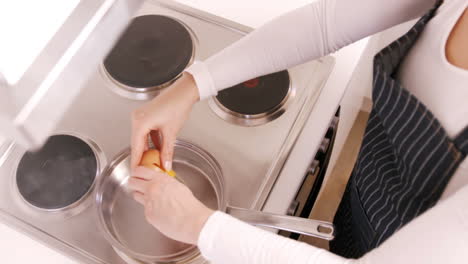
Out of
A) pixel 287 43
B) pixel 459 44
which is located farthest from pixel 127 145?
pixel 459 44

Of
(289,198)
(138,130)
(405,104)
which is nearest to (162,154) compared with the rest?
(138,130)

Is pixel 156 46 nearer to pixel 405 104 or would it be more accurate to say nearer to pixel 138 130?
pixel 138 130

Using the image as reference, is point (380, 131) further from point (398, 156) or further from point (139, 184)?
point (139, 184)

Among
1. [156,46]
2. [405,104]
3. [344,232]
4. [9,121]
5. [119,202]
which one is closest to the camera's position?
[9,121]

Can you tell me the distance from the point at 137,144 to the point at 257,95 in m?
0.26

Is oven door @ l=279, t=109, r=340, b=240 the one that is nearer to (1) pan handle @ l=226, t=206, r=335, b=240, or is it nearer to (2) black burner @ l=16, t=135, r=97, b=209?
(1) pan handle @ l=226, t=206, r=335, b=240

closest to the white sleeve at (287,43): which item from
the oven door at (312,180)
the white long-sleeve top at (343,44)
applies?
the white long-sleeve top at (343,44)

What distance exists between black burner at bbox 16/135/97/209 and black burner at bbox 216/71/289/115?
270mm

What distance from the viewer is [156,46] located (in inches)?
36.9

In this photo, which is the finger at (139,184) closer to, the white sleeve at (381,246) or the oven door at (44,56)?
the white sleeve at (381,246)

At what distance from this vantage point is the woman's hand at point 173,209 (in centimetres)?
65

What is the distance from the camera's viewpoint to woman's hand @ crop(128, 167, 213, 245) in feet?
2.14

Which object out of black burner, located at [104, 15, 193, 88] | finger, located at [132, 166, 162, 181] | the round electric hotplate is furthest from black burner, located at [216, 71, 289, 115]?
finger, located at [132, 166, 162, 181]

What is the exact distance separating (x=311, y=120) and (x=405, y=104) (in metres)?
0.23
